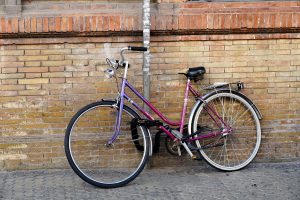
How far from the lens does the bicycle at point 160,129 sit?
5.18m

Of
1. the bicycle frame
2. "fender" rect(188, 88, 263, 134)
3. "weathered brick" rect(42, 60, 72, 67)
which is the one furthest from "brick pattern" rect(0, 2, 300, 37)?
"fender" rect(188, 88, 263, 134)

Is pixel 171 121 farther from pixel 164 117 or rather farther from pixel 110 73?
pixel 110 73

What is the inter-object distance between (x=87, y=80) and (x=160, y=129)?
1.03 m

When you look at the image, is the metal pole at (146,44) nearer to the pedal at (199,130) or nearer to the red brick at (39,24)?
the pedal at (199,130)

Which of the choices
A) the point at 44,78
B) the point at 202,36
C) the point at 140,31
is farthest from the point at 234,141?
the point at 44,78

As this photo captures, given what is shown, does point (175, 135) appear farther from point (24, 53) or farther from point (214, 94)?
point (24, 53)

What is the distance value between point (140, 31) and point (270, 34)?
1591mm

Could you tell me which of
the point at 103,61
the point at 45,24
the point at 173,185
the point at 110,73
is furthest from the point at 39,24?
the point at 173,185

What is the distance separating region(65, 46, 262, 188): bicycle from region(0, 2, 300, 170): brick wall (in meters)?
0.20

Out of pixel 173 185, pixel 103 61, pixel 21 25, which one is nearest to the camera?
pixel 173 185

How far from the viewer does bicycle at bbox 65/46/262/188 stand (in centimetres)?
518

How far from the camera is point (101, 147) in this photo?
5602mm

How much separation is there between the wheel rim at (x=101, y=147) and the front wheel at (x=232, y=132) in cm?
83

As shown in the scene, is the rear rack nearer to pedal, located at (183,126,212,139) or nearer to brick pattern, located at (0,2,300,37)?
pedal, located at (183,126,212,139)
